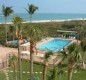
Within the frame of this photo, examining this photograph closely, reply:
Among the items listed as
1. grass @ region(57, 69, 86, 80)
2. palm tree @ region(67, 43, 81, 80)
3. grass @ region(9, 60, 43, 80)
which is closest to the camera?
palm tree @ region(67, 43, 81, 80)

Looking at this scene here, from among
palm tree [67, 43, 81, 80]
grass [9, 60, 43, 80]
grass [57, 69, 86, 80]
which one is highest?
palm tree [67, 43, 81, 80]

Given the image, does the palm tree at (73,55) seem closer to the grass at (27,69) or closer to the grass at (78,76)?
the grass at (78,76)

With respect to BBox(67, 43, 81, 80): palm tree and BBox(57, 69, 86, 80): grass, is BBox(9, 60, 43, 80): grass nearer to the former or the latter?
BBox(57, 69, 86, 80): grass

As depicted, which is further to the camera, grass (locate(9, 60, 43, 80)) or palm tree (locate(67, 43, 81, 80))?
grass (locate(9, 60, 43, 80))

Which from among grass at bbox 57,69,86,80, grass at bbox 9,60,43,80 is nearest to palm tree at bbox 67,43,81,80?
grass at bbox 57,69,86,80

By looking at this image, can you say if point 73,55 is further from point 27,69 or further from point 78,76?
point 27,69

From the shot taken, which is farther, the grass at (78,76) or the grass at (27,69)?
the grass at (78,76)

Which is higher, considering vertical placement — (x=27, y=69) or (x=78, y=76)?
(x=27, y=69)

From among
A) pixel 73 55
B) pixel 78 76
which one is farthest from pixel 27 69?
pixel 73 55

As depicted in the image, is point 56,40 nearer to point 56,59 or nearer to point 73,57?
point 56,59

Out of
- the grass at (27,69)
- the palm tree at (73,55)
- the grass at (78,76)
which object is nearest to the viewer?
the palm tree at (73,55)

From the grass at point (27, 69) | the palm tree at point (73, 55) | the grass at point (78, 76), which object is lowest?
the grass at point (78, 76)

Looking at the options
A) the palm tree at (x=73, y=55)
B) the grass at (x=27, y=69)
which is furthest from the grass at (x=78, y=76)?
the palm tree at (x=73, y=55)

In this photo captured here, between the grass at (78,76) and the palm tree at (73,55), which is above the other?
the palm tree at (73,55)
